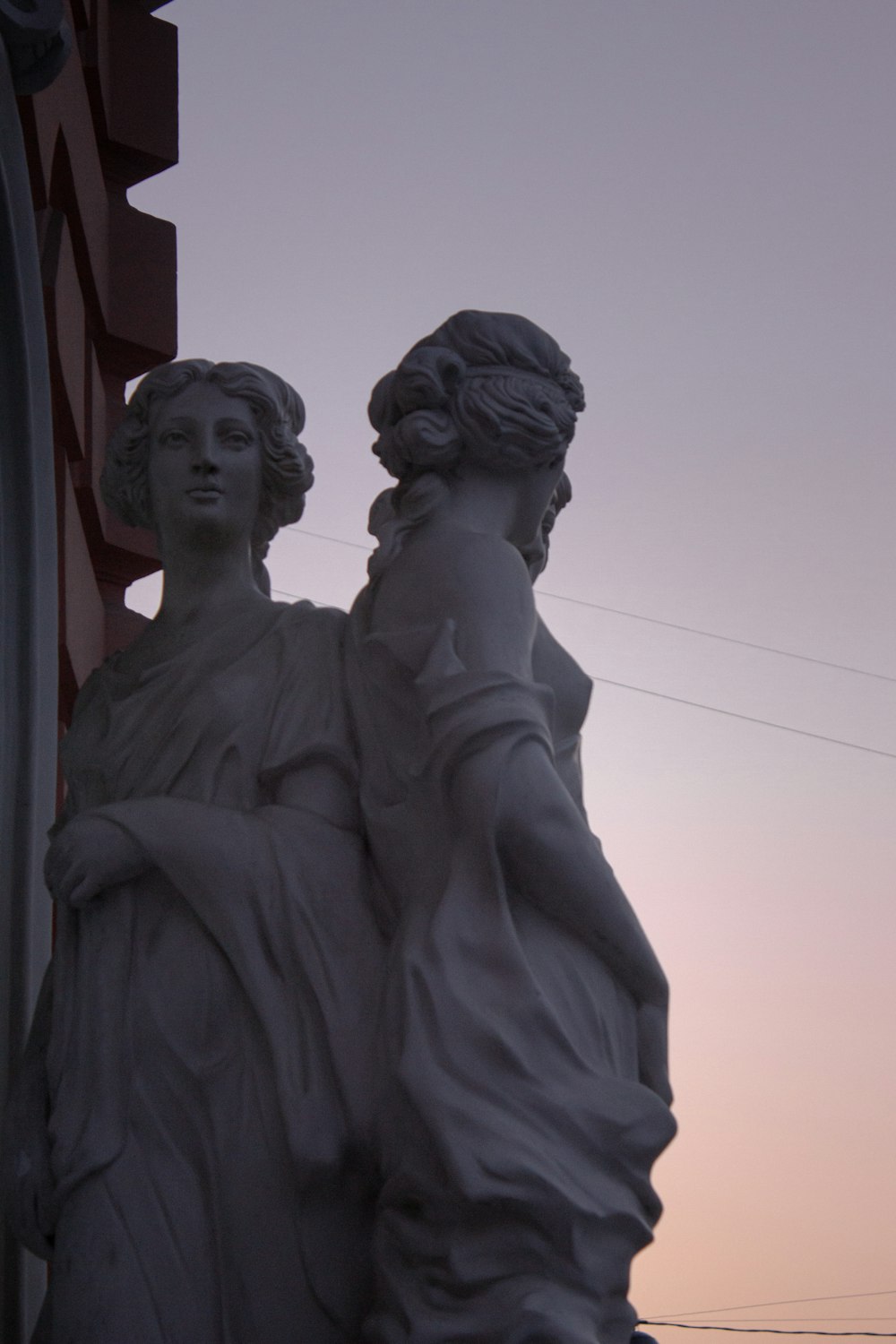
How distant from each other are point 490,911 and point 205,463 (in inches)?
51.1

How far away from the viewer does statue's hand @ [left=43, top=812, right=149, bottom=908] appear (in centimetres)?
460

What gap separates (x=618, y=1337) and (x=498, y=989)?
0.66 m

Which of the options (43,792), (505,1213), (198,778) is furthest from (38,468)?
(505,1213)

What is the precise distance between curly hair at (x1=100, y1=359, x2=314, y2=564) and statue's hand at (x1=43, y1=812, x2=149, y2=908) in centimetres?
86

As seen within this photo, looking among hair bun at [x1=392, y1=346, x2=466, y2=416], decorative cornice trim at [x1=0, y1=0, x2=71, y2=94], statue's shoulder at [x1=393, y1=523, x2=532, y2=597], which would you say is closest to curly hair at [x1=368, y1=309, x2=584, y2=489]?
hair bun at [x1=392, y1=346, x2=466, y2=416]

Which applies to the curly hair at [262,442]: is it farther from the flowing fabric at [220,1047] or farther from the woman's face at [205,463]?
the flowing fabric at [220,1047]

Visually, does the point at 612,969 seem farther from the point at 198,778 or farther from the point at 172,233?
the point at 172,233

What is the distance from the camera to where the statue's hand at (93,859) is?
4598 millimetres

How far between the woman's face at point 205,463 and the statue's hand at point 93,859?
2.49 feet

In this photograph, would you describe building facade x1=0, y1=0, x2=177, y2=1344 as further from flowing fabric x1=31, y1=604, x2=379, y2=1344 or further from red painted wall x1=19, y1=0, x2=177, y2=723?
flowing fabric x1=31, y1=604, x2=379, y2=1344

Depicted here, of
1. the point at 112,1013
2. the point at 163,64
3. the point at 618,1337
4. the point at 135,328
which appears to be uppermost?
the point at 163,64

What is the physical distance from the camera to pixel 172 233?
9250 millimetres

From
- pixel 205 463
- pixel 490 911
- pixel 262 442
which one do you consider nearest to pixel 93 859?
pixel 490 911

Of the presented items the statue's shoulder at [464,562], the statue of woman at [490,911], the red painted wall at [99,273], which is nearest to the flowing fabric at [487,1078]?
the statue of woman at [490,911]
